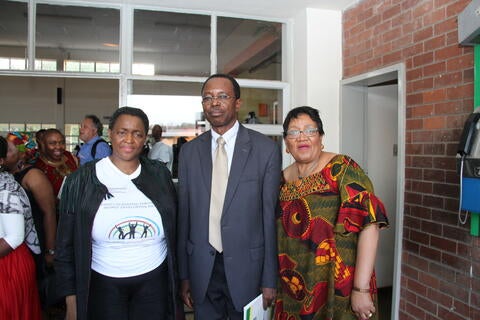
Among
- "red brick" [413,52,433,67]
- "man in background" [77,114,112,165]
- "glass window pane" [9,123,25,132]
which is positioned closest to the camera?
Result: "red brick" [413,52,433,67]

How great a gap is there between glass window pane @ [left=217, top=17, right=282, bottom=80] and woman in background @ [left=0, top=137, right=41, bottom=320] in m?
2.64

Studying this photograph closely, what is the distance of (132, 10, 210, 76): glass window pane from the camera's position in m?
4.06

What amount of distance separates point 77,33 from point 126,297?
3.61 meters

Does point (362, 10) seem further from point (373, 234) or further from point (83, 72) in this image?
point (83, 72)

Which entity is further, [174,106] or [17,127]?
[17,127]

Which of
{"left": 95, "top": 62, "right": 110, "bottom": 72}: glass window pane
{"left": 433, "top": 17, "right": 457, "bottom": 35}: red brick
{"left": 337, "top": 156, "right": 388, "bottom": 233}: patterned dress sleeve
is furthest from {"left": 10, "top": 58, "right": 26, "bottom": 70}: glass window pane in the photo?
{"left": 433, "top": 17, "right": 457, "bottom": 35}: red brick

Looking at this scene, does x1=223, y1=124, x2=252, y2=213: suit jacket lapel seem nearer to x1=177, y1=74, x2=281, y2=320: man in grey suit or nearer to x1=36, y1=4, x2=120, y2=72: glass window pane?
x1=177, y1=74, x2=281, y2=320: man in grey suit

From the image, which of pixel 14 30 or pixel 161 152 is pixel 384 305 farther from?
pixel 14 30

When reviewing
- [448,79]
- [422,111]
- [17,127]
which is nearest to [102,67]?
[422,111]

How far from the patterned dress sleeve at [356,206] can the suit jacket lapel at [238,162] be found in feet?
1.55

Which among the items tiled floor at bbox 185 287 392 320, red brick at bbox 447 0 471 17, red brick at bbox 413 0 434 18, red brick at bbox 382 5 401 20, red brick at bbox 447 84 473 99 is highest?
red brick at bbox 382 5 401 20

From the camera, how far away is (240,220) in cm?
182

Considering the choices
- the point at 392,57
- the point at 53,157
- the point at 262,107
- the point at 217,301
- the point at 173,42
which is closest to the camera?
the point at 217,301

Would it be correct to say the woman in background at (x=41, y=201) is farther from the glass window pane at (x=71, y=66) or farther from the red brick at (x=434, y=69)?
the red brick at (x=434, y=69)
